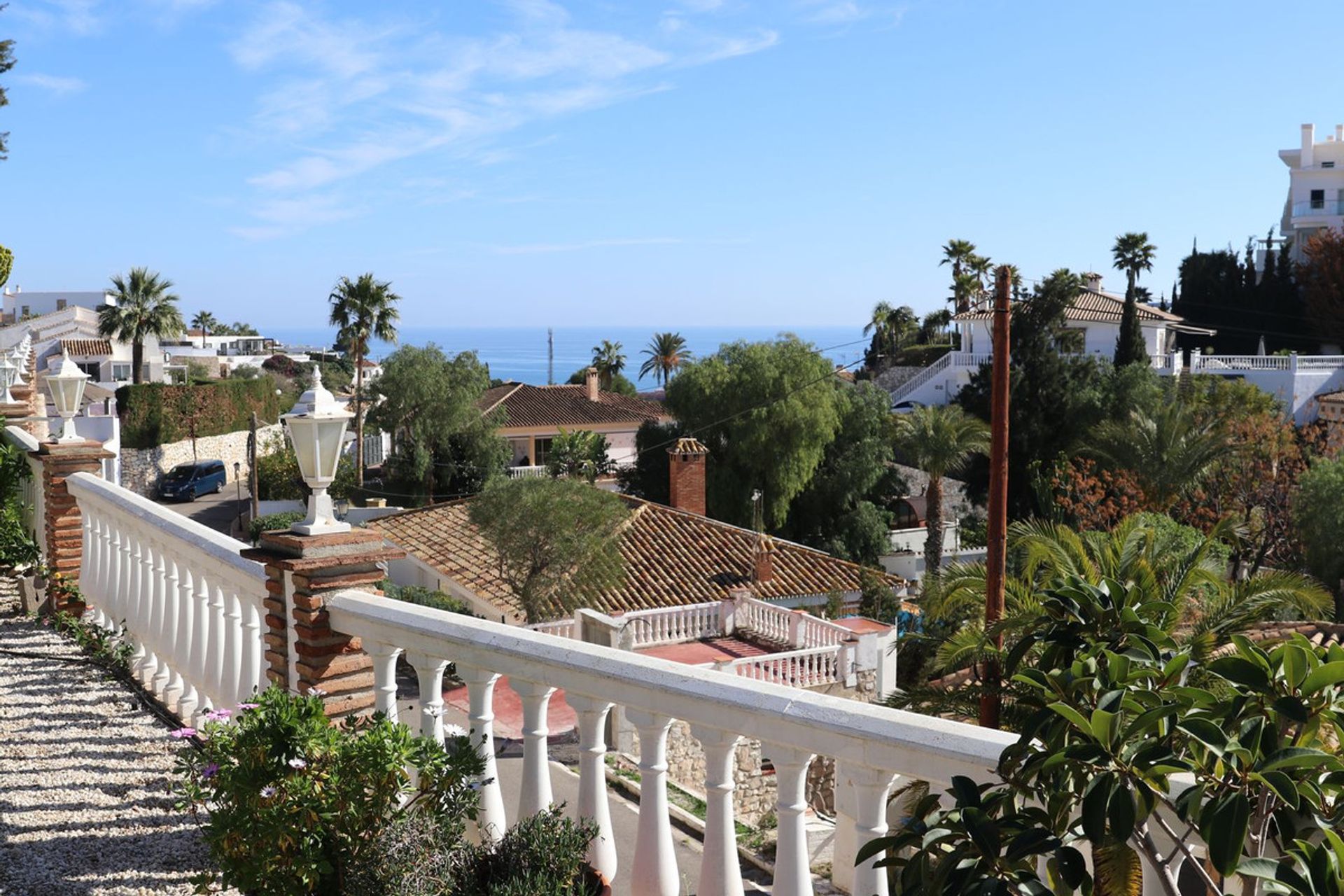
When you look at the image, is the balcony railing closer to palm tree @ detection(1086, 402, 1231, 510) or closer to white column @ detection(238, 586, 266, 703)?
palm tree @ detection(1086, 402, 1231, 510)

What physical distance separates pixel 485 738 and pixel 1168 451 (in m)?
32.4

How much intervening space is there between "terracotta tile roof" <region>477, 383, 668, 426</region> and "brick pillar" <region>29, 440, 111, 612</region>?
144 ft

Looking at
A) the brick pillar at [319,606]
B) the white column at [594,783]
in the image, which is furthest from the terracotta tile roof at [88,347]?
the white column at [594,783]

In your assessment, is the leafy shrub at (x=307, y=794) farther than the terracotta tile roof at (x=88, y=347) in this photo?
No

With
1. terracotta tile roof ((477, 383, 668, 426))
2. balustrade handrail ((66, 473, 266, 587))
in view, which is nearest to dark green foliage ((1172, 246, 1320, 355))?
terracotta tile roof ((477, 383, 668, 426))

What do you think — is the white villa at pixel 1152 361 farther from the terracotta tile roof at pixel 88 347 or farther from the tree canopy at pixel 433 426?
the terracotta tile roof at pixel 88 347

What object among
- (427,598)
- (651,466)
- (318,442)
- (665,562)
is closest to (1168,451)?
(665,562)

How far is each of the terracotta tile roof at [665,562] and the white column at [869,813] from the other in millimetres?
20370

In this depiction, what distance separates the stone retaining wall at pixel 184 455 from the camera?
152 ft

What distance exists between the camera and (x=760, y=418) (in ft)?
129

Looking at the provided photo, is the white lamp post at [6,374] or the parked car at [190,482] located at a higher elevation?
the white lamp post at [6,374]

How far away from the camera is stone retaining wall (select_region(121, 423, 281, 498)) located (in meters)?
46.2

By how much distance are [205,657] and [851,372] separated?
59171mm

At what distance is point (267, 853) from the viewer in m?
3.21
